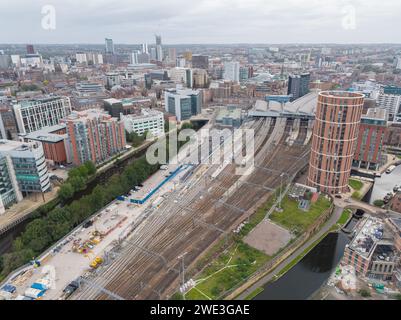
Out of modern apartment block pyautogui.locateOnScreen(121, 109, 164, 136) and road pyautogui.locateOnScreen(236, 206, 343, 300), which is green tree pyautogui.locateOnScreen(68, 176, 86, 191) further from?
road pyautogui.locateOnScreen(236, 206, 343, 300)

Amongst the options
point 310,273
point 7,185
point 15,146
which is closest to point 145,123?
point 15,146

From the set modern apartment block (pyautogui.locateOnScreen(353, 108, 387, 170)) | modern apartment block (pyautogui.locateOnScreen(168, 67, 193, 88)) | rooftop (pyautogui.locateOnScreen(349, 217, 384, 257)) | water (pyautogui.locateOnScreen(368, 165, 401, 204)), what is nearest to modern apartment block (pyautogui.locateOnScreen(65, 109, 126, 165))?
rooftop (pyautogui.locateOnScreen(349, 217, 384, 257))

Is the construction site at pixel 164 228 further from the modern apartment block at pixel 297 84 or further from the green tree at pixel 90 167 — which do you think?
the modern apartment block at pixel 297 84

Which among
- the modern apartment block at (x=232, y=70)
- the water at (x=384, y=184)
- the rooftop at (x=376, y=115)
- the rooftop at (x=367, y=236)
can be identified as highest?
the modern apartment block at (x=232, y=70)

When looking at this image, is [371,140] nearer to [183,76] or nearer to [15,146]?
[15,146]

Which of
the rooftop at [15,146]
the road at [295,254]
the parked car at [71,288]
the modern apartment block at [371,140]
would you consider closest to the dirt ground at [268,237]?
the road at [295,254]
